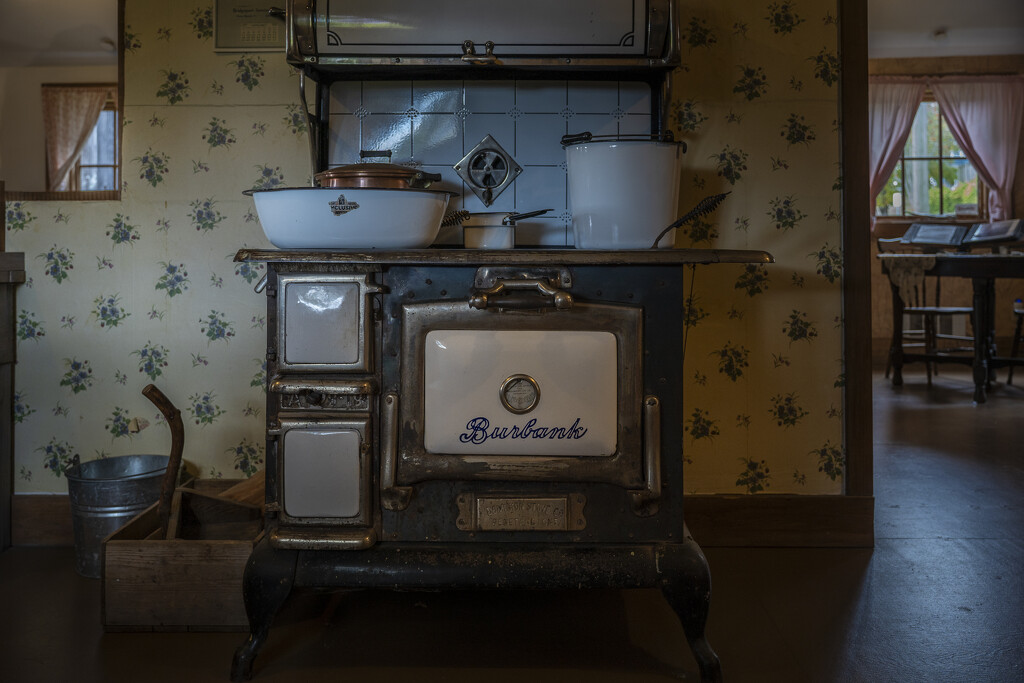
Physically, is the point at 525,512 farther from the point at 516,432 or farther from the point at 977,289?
the point at 977,289

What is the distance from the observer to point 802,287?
2133mm

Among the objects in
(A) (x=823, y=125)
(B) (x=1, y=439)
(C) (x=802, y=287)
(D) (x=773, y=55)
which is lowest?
(B) (x=1, y=439)

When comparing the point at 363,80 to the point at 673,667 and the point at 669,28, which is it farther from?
the point at 673,667

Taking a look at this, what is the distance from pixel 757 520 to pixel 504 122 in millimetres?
1162

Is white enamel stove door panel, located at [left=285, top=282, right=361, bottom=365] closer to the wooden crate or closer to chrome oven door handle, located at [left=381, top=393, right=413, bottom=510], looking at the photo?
chrome oven door handle, located at [left=381, top=393, right=413, bottom=510]

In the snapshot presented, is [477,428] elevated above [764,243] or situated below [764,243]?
below

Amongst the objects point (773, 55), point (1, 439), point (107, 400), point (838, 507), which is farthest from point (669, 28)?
point (1, 439)

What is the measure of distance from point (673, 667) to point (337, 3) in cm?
146

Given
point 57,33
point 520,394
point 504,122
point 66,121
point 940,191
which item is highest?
point 57,33

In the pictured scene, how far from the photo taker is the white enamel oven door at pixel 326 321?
1439 millimetres

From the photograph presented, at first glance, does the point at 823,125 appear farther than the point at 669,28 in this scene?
Yes

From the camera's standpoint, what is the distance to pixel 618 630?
1.66 m

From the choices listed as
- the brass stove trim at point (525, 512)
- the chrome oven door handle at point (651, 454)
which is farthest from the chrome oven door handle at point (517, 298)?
the brass stove trim at point (525, 512)

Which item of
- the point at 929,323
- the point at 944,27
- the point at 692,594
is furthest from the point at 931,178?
the point at 692,594
